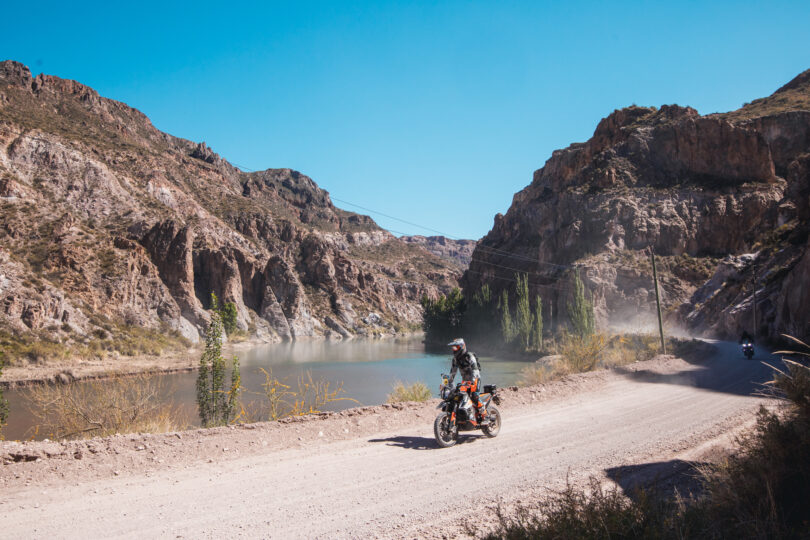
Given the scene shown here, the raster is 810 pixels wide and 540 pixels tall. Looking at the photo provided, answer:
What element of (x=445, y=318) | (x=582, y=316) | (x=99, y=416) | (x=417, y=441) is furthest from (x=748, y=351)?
(x=445, y=318)

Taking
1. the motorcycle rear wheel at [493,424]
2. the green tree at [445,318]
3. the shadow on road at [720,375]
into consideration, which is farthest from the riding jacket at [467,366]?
the green tree at [445,318]

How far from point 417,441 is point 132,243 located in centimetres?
6083

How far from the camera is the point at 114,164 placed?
218 ft

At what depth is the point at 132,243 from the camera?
55.5 meters

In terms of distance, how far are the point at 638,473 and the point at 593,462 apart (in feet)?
1.87

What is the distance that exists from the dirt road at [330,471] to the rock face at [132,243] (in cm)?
3899

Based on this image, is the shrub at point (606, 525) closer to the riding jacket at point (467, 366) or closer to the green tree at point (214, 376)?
the riding jacket at point (467, 366)

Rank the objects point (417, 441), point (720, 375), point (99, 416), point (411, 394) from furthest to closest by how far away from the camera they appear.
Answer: point (720, 375) → point (411, 394) → point (99, 416) → point (417, 441)

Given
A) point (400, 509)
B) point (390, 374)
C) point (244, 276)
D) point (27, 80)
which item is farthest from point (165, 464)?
point (27, 80)

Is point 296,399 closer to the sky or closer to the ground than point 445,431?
closer to the ground

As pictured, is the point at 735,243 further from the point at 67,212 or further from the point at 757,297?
the point at 67,212

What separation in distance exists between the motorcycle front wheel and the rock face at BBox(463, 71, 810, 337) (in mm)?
36002

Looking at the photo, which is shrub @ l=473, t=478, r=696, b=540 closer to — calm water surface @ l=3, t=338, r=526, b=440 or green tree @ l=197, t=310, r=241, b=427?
green tree @ l=197, t=310, r=241, b=427

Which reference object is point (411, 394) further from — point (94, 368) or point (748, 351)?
point (94, 368)
